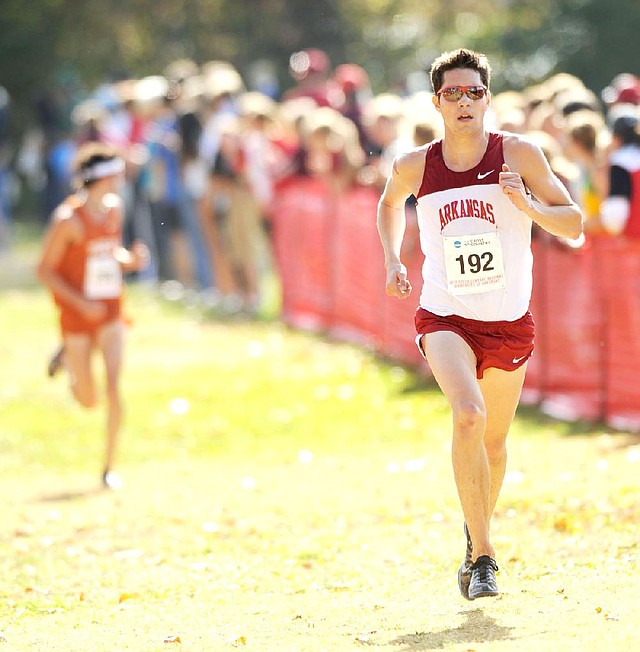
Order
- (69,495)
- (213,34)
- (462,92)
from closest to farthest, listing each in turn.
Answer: (462,92)
(69,495)
(213,34)

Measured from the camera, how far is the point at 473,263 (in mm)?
6863

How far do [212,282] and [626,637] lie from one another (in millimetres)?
15444

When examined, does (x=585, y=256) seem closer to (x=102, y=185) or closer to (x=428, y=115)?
(x=428, y=115)

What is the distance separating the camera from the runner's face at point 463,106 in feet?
22.4

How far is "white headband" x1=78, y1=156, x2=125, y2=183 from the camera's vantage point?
11000 millimetres

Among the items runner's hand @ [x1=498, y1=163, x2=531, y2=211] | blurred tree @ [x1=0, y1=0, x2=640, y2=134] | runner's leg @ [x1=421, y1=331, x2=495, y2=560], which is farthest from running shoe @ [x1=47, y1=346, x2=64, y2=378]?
blurred tree @ [x1=0, y1=0, x2=640, y2=134]

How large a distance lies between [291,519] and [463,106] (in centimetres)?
371

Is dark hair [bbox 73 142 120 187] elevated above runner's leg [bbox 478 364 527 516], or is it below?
above

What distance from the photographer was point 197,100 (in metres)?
20.3

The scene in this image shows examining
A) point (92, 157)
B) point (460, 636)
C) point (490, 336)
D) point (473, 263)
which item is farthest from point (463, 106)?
point (92, 157)

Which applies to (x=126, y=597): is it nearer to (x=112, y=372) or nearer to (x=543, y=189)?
(x=543, y=189)

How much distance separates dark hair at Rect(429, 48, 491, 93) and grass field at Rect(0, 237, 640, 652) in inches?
85.0

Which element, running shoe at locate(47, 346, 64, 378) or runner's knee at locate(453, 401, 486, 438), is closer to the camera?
runner's knee at locate(453, 401, 486, 438)

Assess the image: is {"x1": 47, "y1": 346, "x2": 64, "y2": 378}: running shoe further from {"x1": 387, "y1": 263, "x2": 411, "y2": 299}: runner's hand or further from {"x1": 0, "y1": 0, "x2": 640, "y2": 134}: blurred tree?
{"x1": 0, "y1": 0, "x2": 640, "y2": 134}: blurred tree
